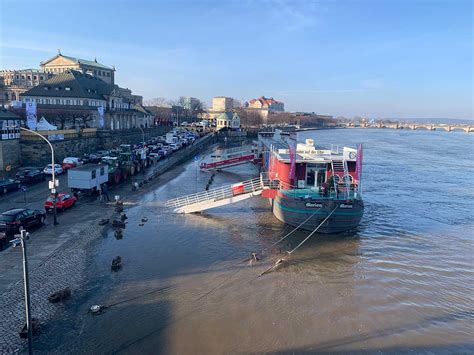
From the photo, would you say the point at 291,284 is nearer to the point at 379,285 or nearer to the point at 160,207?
the point at 379,285

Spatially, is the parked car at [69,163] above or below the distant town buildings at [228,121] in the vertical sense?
below

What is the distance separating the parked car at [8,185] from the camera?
1180 inches

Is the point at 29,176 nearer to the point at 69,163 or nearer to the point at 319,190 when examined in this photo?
the point at 69,163

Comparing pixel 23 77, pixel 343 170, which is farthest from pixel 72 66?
pixel 343 170

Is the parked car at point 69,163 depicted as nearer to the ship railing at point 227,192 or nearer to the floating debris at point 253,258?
the ship railing at point 227,192

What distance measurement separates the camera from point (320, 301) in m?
15.9

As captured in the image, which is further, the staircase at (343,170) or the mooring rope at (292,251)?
the staircase at (343,170)

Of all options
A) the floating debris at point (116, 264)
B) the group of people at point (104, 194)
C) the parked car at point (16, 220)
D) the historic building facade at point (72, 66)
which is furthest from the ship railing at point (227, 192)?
the historic building facade at point (72, 66)

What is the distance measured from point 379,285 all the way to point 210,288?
25.1 ft

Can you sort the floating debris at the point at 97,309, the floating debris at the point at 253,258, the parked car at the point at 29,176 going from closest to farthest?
the floating debris at the point at 97,309 < the floating debris at the point at 253,258 < the parked car at the point at 29,176

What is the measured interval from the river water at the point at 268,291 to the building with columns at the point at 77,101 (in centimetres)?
4173

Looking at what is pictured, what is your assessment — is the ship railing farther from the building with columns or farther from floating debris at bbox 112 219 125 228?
the building with columns

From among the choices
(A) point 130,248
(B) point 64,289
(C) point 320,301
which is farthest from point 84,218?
(C) point 320,301

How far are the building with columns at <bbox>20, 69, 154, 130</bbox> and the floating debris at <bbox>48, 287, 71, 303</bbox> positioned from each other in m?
51.1
